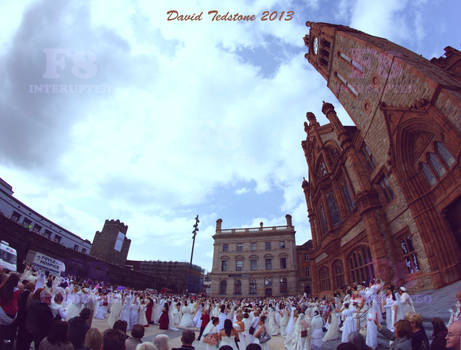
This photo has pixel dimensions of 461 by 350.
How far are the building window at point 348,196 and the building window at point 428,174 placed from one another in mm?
7175

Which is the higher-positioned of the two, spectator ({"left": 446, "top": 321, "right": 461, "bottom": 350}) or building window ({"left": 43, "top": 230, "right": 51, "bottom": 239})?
building window ({"left": 43, "top": 230, "right": 51, "bottom": 239})

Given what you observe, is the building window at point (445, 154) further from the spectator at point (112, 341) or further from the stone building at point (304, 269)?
the stone building at point (304, 269)

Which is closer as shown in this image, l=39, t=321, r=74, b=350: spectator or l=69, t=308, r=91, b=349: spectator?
l=39, t=321, r=74, b=350: spectator

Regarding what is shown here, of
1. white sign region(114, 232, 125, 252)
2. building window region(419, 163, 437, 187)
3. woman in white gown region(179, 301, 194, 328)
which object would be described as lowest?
woman in white gown region(179, 301, 194, 328)

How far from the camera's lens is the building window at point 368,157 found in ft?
55.8

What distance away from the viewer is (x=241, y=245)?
156 feet

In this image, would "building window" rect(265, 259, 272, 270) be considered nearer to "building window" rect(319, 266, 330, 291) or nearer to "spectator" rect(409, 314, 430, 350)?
"building window" rect(319, 266, 330, 291)

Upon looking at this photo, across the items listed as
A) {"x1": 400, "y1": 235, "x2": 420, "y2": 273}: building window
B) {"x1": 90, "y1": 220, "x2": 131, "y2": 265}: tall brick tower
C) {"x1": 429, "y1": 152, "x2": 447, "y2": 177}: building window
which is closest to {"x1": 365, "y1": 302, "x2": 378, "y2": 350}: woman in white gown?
{"x1": 400, "y1": 235, "x2": 420, "y2": 273}: building window

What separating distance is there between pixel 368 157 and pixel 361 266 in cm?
849

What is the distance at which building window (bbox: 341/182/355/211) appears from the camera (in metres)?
19.4

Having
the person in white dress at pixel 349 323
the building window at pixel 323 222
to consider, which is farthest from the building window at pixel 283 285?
the person in white dress at pixel 349 323

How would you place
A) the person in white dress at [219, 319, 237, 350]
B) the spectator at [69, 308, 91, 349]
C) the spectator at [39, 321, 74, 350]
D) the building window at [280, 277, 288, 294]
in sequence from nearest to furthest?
the spectator at [39, 321, 74, 350] < the spectator at [69, 308, 91, 349] < the person in white dress at [219, 319, 237, 350] < the building window at [280, 277, 288, 294]

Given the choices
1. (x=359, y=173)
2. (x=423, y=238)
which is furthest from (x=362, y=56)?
(x=423, y=238)

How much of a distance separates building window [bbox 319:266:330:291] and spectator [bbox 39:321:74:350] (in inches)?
1044
